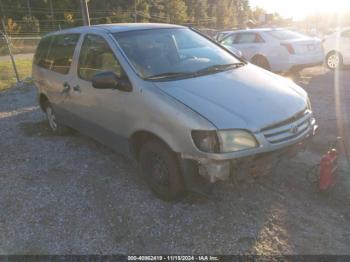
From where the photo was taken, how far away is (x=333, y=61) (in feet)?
40.6

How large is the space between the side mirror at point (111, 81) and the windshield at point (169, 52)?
190mm

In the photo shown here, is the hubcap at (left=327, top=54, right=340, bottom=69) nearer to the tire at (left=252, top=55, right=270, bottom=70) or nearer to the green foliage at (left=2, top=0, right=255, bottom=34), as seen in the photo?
the tire at (left=252, top=55, right=270, bottom=70)

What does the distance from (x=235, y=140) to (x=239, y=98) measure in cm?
53

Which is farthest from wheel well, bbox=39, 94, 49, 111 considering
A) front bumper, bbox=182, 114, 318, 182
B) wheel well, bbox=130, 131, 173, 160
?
front bumper, bbox=182, 114, 318, 182

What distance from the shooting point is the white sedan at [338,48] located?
12.0 meters

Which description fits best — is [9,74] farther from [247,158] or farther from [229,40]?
[247,158]

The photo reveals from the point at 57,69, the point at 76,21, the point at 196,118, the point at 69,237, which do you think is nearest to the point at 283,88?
the point at 196,118

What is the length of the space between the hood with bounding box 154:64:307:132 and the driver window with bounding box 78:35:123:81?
0.77 metres

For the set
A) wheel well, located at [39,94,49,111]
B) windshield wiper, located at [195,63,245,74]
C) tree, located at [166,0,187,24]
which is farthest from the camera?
tree, located at [166,0,187,24]

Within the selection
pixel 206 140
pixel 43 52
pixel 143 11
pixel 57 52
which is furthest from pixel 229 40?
pixel 143 11

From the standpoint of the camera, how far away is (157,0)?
5222 centimetres

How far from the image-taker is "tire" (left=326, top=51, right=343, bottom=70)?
1216 centimetres

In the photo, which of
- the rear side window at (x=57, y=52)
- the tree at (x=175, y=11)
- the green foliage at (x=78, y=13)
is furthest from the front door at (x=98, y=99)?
the tree at (x=175, y=11)

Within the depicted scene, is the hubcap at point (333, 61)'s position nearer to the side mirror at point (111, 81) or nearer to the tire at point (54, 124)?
the tire at point (54, 124)
